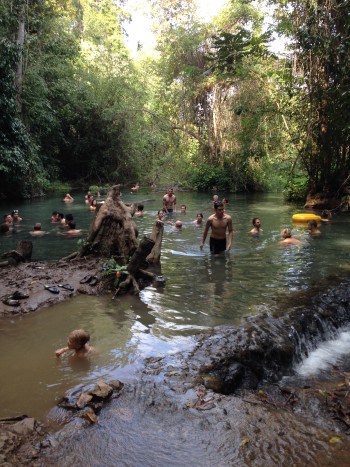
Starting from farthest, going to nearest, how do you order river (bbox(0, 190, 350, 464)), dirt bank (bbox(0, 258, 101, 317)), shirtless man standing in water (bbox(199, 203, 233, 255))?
shirtless man standing in water (bbox(199, 203, 233, 255)) → dirt bank (bbox(0, 258, 101, 317)) → river (bbox(0, 190, 350, 464))

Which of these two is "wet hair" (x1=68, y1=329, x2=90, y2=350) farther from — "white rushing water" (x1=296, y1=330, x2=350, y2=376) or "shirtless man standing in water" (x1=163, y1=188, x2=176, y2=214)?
"shirtless man standing in water" (x1=163, y1=188, x2=176, y2=214)

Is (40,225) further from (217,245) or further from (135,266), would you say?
(135,266)

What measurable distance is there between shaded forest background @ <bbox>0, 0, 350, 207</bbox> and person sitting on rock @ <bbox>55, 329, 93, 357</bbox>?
34.1 ft

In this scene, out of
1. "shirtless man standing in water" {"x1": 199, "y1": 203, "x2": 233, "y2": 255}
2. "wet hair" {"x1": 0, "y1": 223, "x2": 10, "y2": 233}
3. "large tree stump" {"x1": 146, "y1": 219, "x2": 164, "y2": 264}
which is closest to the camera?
"large tree stump" {"x1": 146, "y1": 219, "x2": 164, "y2": 264}

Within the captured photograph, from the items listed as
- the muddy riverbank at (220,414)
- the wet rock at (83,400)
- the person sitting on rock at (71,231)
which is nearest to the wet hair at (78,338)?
the muddy riverbank at (220,414)

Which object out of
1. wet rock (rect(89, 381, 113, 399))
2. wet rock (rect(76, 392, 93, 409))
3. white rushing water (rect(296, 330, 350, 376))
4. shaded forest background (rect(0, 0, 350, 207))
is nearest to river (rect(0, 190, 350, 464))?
wet rock (rect(76, 392, 93, 409))

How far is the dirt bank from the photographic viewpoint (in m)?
6.88

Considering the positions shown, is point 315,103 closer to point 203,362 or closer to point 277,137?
point 277,137

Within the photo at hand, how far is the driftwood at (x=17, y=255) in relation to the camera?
9.09 meters

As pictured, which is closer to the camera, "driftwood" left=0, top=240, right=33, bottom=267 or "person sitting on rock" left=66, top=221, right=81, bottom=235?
"driftwood" left=0, top=240, right=33, bottom=267

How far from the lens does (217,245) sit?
11.2 meters

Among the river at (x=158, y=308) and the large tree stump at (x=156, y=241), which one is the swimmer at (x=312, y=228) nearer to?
the river at (x=158, y=308)

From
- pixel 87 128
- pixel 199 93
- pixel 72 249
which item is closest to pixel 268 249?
pixel 72 249

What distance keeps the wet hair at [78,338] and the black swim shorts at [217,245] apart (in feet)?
21.4
